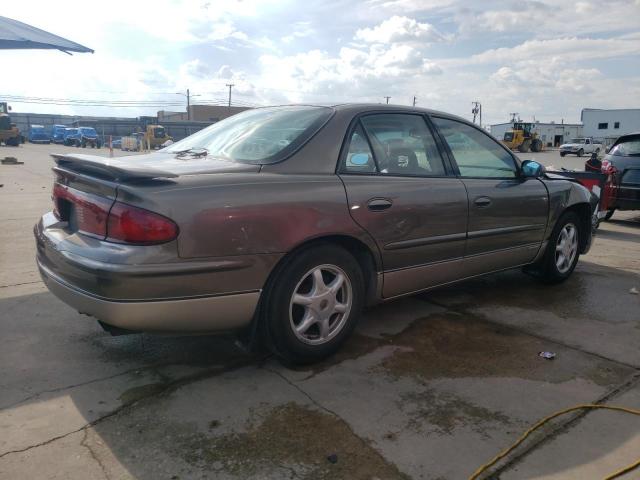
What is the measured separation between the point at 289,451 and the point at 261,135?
1886 millimetres

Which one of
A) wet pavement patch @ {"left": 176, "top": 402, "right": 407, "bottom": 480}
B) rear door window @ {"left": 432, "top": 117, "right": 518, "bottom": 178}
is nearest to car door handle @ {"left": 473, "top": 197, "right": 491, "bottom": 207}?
rear door window @ {"left": 432, "top": 117, "right": 518, "bottom": 178}

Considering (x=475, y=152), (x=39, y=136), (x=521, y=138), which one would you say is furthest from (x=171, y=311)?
(x=39, y=136)

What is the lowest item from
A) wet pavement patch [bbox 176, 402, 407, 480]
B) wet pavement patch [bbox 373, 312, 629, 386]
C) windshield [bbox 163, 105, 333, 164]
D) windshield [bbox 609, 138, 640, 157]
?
wet pavement patch [bbox 176, 402, 407, 480]

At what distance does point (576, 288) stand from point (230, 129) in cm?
345

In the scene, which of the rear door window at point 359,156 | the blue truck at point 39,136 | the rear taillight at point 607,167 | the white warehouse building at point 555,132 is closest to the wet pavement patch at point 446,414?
the rear door window at point 359,156

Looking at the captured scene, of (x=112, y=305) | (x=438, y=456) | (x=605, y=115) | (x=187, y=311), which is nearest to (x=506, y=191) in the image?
(x=438, y=456)

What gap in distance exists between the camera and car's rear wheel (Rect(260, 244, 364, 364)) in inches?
110

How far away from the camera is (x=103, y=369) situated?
299 cm

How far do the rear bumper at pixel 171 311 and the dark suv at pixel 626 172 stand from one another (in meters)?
7.70

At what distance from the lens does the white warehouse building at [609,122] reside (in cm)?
6575

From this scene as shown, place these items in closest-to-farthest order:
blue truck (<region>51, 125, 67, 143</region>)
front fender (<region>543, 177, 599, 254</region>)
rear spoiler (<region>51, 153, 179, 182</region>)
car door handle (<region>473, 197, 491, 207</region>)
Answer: rear spoiler (<region>51, 153, 179, 182</region>)
car door handle (<region>473, 197, 491, 207</region>)
front fender (<region>543, 177, 599, 254</region>)
blue truck (<region>51, 125, 67, 143</region>)

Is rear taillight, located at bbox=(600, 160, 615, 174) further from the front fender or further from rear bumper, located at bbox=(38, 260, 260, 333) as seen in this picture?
rear bumper, located at bbox=(38, 260, 260, 333)

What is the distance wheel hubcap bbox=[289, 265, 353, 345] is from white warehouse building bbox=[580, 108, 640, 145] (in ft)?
228

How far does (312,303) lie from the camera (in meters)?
2.93
